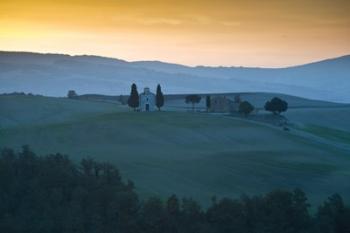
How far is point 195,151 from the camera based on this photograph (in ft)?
162

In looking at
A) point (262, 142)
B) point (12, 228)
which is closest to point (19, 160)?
point (12, 228)

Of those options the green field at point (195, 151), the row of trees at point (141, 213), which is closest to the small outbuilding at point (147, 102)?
the green field at point (195, 151)

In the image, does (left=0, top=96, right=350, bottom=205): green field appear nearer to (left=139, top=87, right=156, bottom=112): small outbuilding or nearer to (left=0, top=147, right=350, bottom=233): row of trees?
(left=0, top=147, right=350, bottom=233): row of trees

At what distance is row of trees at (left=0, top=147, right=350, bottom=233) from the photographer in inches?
984

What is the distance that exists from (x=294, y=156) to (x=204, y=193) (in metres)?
15.0

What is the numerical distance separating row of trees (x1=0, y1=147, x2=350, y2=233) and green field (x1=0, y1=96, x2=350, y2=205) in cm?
555

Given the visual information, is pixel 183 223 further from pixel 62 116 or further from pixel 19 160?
pixel 62 116

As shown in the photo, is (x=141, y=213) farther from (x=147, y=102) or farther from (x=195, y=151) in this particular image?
(x=147, y=102)

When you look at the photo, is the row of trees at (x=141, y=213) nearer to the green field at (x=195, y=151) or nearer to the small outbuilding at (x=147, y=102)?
the green field at (x=195, y=151)

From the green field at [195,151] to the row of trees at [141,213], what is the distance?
5550mm

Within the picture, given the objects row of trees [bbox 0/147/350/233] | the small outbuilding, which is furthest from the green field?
the small outbuilding

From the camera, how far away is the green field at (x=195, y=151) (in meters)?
36.5

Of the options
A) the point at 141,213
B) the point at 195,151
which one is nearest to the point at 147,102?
the point at 195,151

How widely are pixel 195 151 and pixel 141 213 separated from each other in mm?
23768
